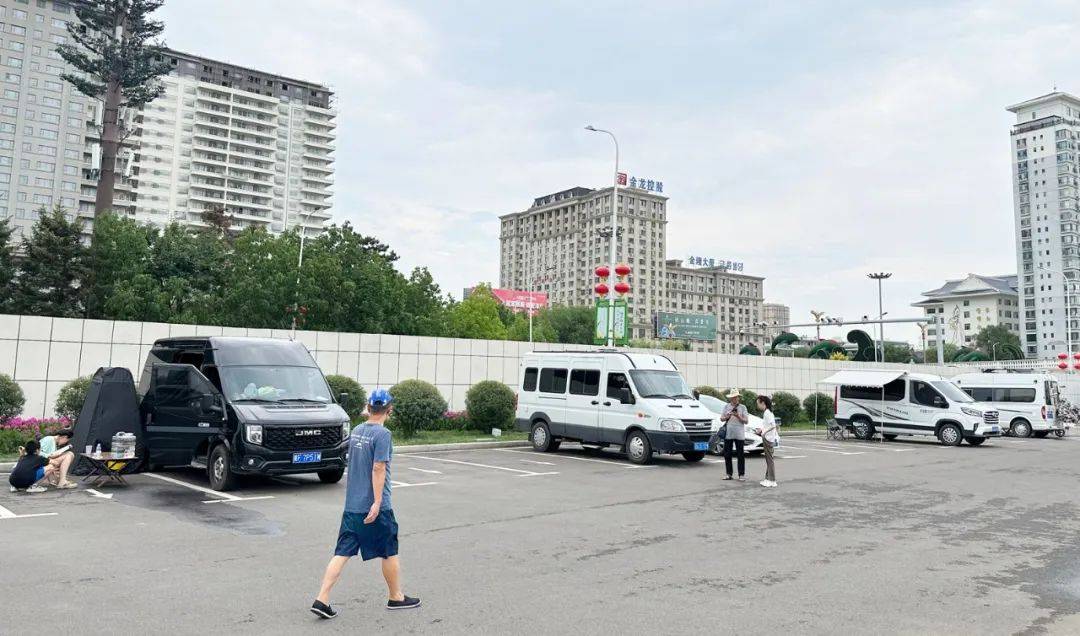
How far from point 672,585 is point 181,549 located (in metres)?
4.88

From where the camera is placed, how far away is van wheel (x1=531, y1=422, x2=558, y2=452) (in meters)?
18.4

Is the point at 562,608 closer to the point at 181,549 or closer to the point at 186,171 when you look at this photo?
the point at 181,549

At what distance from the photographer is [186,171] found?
12656 centimetres

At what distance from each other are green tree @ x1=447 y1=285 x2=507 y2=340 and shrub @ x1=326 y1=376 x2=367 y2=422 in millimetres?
51959

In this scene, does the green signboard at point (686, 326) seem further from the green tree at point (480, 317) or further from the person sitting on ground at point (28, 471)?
the person sitting on ground at point (28, 471)

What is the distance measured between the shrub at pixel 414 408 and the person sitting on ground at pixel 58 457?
28.1ft

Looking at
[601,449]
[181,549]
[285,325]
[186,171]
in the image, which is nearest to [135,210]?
[186,171]

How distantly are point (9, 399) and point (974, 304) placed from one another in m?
193

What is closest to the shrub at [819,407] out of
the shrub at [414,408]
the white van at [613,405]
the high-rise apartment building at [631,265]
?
the white van at [613,405]

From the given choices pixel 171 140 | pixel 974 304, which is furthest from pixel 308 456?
pixel 974 304

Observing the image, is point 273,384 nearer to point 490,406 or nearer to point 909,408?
point 490,406

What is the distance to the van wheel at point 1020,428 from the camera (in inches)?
1216

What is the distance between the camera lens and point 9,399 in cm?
1547

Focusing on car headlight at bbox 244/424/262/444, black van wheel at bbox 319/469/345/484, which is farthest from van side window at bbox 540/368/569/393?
car headlight at bbox 244/424/262/444
